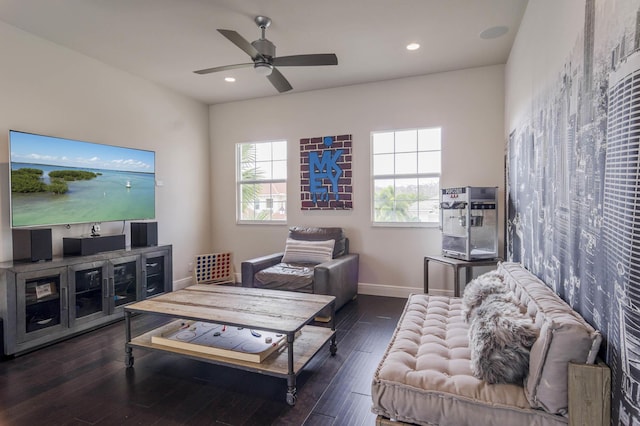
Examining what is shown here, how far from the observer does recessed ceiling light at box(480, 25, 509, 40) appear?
3.22 m

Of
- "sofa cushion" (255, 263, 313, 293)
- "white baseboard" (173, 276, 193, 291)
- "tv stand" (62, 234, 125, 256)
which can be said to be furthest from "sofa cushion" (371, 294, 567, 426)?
"white baseboard" (173, 276, 193, 291)

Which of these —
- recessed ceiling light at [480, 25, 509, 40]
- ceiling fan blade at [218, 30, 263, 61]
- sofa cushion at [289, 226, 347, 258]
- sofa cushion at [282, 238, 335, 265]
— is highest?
recessed ceiling light at [480, 25, 509, 40]

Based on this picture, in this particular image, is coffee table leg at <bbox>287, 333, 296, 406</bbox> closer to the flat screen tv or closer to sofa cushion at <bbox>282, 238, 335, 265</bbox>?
sofa cushion at <bbox>282, 238, 335, 265</bbox>

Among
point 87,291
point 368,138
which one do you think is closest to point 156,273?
point 87,291

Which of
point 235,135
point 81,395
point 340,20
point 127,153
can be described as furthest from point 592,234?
point 235,135

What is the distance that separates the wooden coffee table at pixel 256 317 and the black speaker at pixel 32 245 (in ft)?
3.74

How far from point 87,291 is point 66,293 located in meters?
0.24

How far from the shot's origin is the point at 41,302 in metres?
3.03

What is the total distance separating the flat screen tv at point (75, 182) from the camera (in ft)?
10.1

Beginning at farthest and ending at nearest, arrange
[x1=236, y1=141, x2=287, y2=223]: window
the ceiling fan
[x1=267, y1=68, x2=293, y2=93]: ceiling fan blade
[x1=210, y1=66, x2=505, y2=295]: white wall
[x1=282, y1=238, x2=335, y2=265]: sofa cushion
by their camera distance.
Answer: [x1=236, y1=141, x2=287, y2=223]: window → [x1=282, y1=238, x2=335, y2=265]: sofa cushion → [x1=210, y1=66, x2=505, y2=295]: white wall → [x1=267, y1=68, x2=293, y2=93]: ceiling fan blade → the ceiling fan

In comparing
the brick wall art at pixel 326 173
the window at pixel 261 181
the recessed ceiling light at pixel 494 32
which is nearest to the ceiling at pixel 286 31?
the recessed ceiling light at pixel 494 32

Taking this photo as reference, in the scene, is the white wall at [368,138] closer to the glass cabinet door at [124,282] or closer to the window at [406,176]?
the window at [406,176]

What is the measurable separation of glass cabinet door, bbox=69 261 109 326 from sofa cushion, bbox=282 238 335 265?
6.61ft

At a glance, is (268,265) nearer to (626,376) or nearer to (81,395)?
(81,395)
